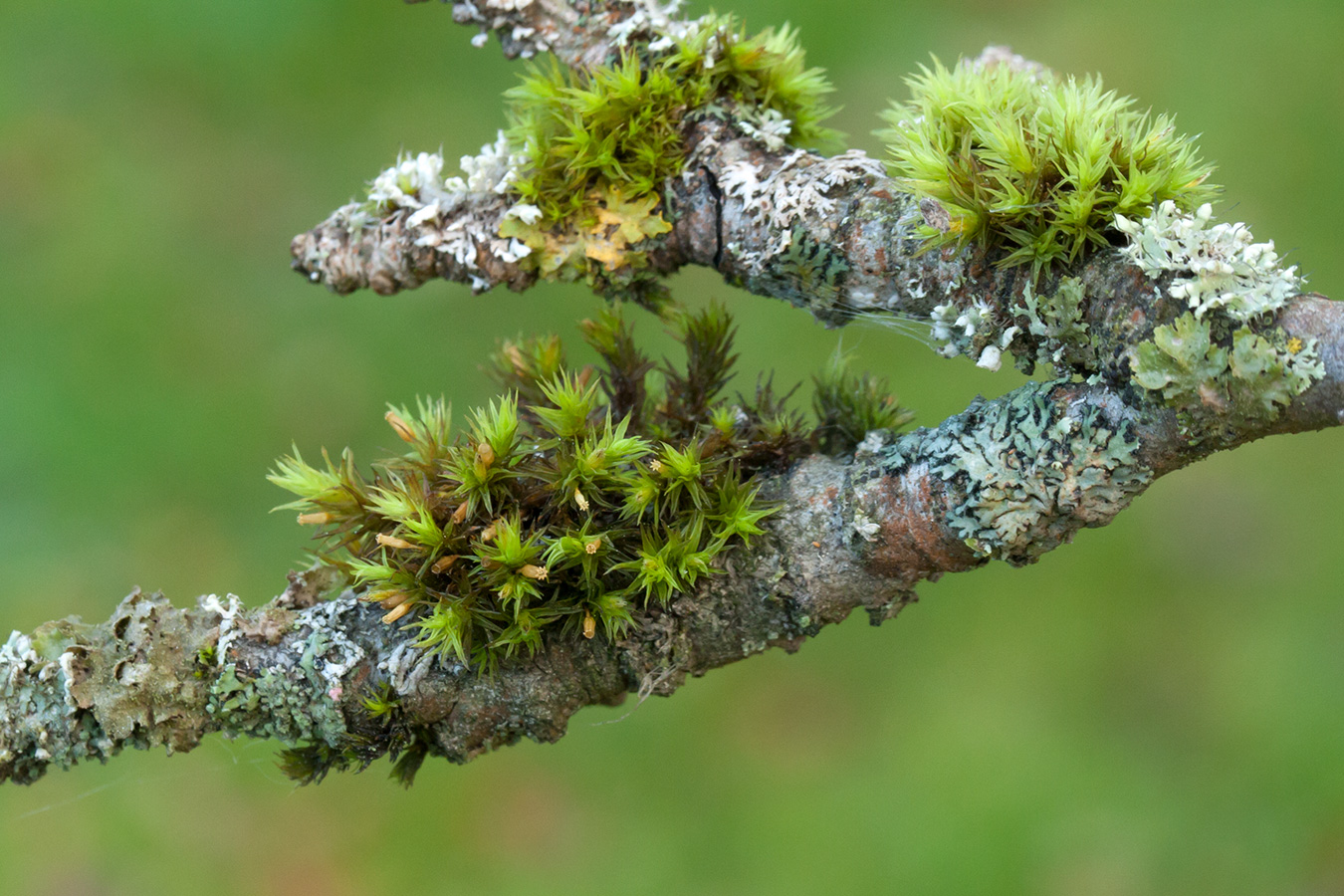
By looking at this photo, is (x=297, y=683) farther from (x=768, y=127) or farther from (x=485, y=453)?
(x=768, y=127)

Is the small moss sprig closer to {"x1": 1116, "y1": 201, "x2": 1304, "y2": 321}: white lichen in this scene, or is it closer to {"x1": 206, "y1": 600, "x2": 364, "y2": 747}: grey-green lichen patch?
{"x1": 206, "y1": 600, "x2": 364, "y2": 747}: grey-green lichen patch

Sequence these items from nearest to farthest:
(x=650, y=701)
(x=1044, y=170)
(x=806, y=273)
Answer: (x=1044, y=170) < (x=806, y=273) < (x=650, y=701)

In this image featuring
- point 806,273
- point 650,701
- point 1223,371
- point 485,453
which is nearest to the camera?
point 1223,371

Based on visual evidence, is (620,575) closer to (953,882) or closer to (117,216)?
(953,882)

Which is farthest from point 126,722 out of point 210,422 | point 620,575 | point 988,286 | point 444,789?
point 210,422

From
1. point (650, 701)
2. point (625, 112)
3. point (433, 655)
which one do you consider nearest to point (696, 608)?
point (433, 655)

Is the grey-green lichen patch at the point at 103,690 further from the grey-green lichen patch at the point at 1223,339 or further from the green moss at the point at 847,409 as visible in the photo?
the grey-green lichen patch at the point at 1223,339

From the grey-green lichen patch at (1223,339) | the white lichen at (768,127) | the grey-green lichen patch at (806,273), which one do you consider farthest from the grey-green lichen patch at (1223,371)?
the white lichen at (768,127)
